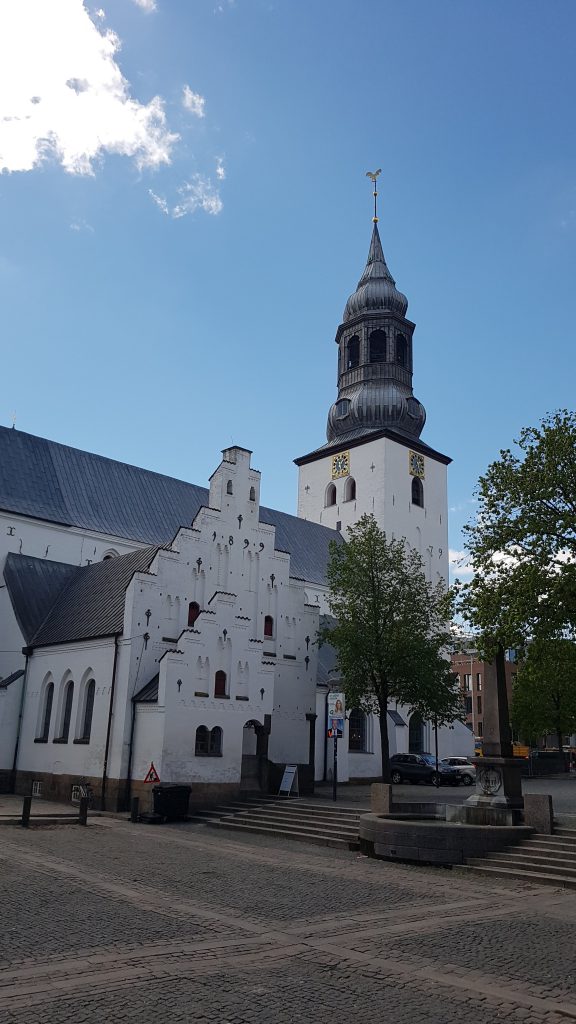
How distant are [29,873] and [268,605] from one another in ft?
65.4

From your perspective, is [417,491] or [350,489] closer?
[350,489]

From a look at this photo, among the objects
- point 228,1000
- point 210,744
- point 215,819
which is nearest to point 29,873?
point 228,1000

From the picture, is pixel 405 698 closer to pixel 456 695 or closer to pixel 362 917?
pixel 456 695

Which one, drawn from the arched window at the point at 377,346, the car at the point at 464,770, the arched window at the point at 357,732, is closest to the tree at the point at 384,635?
the arched window at the point at 357,732

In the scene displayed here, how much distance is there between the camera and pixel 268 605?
1330 inches

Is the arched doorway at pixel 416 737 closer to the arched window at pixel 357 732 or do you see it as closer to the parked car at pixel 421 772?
the parked car at pixel 421 772

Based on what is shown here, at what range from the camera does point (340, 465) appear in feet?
210

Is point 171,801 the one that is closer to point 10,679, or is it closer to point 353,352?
point 10,679

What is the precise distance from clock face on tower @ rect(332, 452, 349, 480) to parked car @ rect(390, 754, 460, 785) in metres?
26.9

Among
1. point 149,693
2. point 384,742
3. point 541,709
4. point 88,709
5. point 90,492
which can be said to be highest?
point 90,492

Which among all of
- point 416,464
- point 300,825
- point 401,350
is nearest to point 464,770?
point 300,825

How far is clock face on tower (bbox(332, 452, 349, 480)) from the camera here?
6347cm

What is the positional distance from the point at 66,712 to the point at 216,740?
6306 millimetres

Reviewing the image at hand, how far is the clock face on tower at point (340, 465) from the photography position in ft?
208
